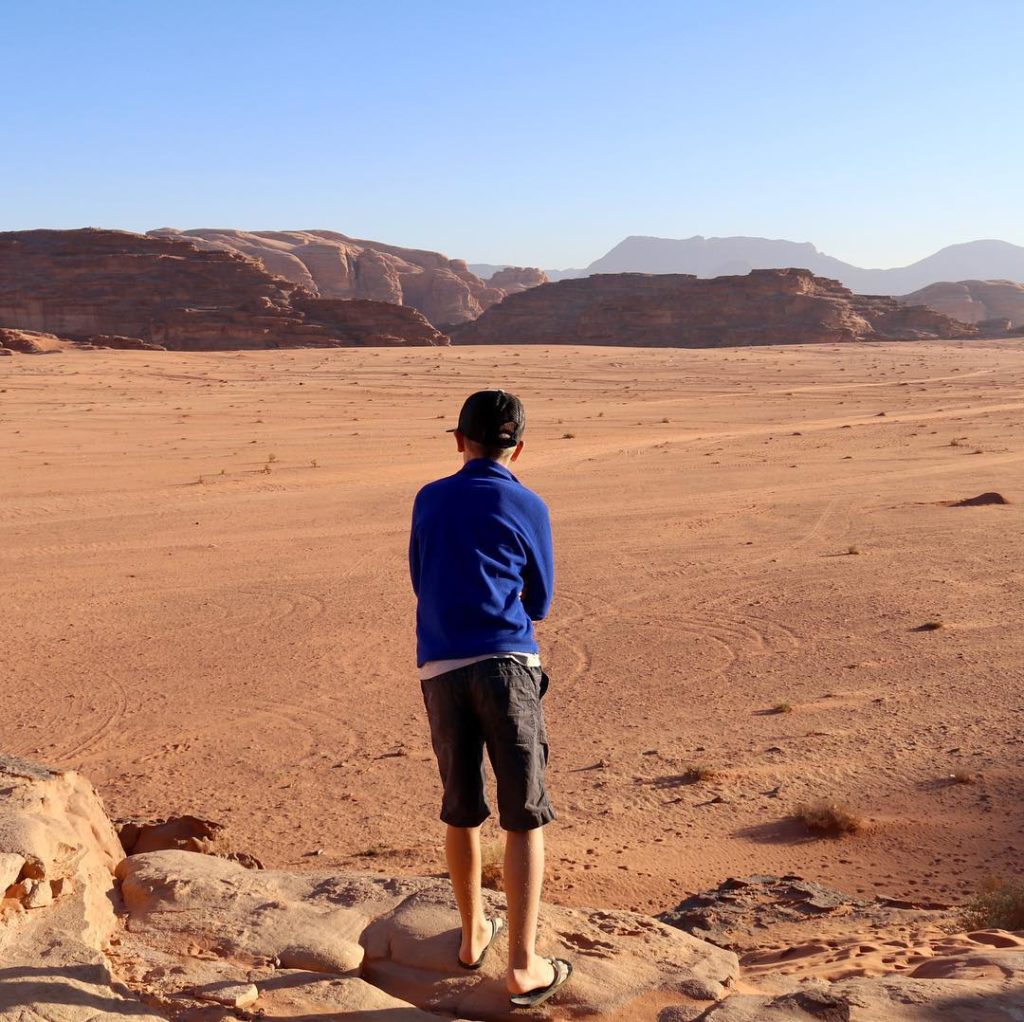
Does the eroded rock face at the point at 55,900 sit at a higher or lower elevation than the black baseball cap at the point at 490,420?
lower

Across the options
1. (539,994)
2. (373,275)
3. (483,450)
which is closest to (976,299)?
(373,275)

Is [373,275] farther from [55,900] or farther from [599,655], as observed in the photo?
[55,900]

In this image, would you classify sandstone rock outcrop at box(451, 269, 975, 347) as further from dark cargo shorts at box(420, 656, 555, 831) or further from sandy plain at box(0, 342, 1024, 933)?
dark cargo shorts at box(420, 656, 555, 831)

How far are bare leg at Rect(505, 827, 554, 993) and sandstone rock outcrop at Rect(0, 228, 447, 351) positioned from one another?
6596 cm

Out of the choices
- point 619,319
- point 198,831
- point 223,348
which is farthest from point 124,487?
point 619,319

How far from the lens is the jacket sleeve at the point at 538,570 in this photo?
3.25 m

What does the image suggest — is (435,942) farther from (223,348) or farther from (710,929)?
(223,348)

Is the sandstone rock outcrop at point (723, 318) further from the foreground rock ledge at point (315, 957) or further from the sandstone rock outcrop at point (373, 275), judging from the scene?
the foreground rock ledge at point (315, 957)

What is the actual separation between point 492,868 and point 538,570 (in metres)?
1.86

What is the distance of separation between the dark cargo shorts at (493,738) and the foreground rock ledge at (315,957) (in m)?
0.52

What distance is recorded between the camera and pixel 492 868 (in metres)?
4.60

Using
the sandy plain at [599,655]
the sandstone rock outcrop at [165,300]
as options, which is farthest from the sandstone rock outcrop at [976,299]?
the sandy plain at [599,655]

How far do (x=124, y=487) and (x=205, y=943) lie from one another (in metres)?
13.6

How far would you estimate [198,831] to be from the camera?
4.87 metres
